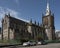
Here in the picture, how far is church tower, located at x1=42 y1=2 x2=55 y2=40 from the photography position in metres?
91.5

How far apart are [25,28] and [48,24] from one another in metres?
19.0

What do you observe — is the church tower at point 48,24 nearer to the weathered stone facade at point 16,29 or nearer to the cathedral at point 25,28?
Answer: the cathedral at point 25,28

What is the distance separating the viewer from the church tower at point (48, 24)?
3603 inches

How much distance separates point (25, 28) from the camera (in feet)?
273

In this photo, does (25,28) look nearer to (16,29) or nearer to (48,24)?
(16,29)

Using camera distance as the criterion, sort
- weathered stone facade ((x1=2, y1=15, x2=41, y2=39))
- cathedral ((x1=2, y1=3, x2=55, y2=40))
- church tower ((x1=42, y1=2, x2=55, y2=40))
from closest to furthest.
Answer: weathered stone facade ((x1=2, y1=15, x2=41, y2=39)), cathedral ((x1=2, y1=3, x2=55, y2=40)), church tower ((x1=42, y1=2, x2=55, y2=40))

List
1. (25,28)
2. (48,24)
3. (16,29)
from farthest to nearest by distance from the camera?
(48,24) → (25,28) → (16,29)

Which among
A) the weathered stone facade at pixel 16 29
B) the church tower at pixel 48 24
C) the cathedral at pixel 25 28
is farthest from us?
the church tower at pixel 48 24

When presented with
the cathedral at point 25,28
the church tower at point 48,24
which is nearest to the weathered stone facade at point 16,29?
the cathedral at point 25,28

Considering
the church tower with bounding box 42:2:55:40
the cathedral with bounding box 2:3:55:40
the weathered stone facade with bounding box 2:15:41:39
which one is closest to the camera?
the weathered stone facade with bounding box 2:15:41:39

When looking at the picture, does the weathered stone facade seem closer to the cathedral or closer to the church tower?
the cathedral

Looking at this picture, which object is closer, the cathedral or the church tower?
the cathedral

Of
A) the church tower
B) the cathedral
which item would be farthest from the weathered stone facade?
the church tower

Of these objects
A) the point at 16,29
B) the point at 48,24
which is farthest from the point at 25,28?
the point at 48,24
